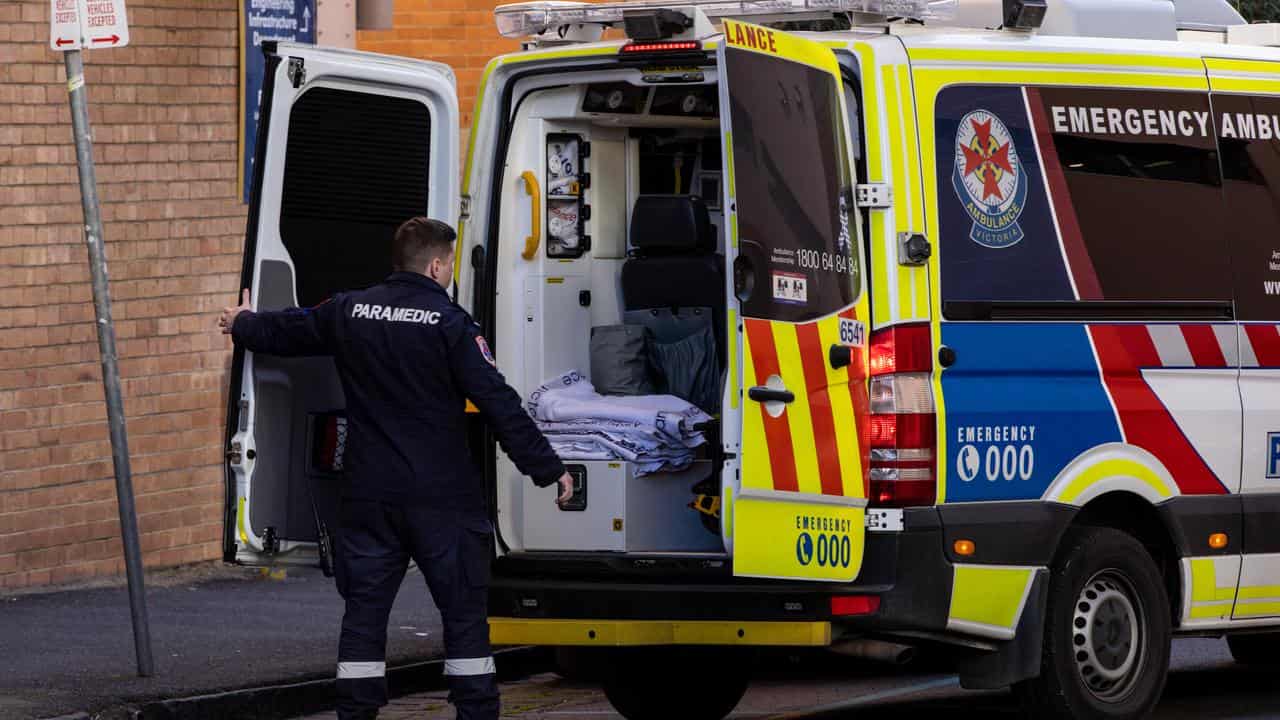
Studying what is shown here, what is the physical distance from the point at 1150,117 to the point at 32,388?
6012 millimetres

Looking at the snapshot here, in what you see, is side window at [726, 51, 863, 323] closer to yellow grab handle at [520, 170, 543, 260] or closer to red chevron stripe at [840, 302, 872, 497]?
red chevron stripe at [840, 302, 872, 497]

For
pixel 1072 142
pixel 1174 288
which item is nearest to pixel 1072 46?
pixel 1072 142

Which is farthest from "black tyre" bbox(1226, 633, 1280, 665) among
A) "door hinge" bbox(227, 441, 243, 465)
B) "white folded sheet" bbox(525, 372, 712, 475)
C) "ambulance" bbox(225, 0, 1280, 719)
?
"door hinge" bbox(227, 441, 243, 465)

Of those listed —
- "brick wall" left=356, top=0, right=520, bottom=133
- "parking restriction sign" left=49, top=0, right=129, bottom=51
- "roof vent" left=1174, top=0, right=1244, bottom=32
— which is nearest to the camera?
"parking restriction sign" left=49, top=0, right=129, bottom=51

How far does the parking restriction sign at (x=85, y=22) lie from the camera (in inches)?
362

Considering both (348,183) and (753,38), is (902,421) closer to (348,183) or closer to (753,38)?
(753,38)

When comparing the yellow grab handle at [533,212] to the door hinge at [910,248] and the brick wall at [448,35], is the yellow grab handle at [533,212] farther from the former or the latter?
the brick wall at [448,35]

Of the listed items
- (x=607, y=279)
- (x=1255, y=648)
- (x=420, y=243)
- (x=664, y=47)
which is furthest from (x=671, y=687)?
(x=1255, y=648)

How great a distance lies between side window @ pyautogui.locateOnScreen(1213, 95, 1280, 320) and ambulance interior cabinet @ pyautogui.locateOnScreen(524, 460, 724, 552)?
6.86 ft

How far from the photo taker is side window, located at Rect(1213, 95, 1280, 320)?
28.6ft

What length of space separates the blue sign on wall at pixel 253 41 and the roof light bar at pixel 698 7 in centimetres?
469

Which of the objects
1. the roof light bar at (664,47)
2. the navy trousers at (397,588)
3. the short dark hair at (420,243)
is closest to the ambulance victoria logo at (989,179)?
the roof light bar at (664,47)

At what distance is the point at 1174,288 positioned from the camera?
8.48m

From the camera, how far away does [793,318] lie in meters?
7.62
